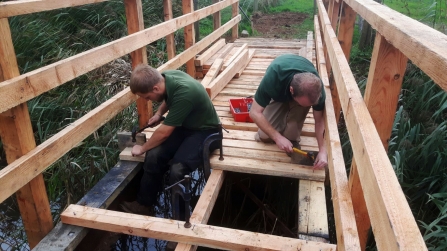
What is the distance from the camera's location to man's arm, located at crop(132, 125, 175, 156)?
3.06 meters

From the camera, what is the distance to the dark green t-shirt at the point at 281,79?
3.02 meters

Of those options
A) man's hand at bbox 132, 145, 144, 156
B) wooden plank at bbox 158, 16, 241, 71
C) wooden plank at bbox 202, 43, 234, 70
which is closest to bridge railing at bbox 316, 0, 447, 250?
man's hand at bbox 132, 145, 144, 156

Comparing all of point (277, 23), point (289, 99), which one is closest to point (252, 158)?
point (289, 99)

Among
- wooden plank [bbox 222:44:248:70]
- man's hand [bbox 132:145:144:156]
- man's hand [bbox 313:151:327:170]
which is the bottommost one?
man's hand [bbox 132:145:144:156]

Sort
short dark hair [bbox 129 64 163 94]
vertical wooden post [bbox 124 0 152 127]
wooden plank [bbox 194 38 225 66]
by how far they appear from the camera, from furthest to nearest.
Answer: wooden plank [bbox 194 38 225 66]
vertical wooden post [bbox 124 0 152 127]
short dark hair [bbox 129 64 163 94]

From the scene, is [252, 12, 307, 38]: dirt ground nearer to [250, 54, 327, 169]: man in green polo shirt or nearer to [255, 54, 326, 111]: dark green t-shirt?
[250, 54, 327, 169]: man in green polo shirt

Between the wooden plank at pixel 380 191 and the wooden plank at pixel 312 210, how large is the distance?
87cm

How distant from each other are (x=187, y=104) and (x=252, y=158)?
2.54ft

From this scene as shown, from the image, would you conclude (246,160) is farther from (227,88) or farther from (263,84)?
(227,88)

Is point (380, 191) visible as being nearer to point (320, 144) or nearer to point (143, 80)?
point (320, 144)

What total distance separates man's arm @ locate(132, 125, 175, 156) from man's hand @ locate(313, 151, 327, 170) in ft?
3.96

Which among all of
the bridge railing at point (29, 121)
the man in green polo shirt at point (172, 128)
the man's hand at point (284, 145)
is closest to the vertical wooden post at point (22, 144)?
the bridge railing at point (29, 121)

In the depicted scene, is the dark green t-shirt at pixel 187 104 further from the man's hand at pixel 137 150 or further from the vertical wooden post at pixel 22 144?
the vertical wooden post at pixel 22 144

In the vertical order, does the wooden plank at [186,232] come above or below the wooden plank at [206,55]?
below
